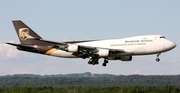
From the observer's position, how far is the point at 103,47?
7600cm

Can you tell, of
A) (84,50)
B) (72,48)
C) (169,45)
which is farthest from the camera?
(84,50)

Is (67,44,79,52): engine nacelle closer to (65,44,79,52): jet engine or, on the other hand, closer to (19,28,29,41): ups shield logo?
(65,44,79,52): jet engine

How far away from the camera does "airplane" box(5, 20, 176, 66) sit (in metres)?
72.6

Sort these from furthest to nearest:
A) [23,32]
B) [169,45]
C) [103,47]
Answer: [23,32] < [103,47] < [169,45]

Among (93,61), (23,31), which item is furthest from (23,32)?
(93,61)

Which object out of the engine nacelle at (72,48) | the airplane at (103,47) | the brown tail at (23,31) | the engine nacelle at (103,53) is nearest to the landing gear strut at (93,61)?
the airplane at (103,47)

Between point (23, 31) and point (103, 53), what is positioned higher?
point (23, 31)

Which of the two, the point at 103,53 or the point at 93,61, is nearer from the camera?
the point at 103,53

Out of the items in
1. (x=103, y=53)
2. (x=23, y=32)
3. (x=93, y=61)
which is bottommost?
(x=93, y=61)

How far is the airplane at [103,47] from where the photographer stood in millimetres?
72562

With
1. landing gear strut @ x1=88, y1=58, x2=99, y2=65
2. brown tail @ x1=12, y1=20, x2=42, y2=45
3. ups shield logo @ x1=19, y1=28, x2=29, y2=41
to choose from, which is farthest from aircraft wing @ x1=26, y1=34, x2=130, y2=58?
ups shield logo @ x1=19, y1=28, x2=29, y2=41

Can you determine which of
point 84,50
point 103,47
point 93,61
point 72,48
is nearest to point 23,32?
point 72,48

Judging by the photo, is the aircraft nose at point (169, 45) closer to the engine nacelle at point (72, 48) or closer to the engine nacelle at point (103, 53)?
the engine nacelle at point (103, 53)

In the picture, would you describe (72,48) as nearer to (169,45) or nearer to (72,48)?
(72,48)
